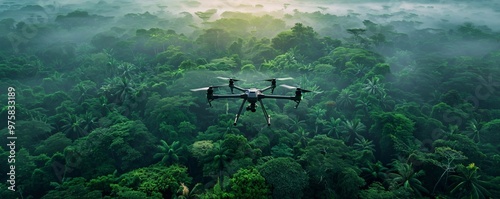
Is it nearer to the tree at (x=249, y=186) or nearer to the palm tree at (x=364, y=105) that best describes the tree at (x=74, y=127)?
the tree at (x=249, y=186)

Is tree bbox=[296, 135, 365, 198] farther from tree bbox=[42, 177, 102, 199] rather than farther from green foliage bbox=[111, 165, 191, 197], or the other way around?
tree bbox=[42, 177, 102, 199]

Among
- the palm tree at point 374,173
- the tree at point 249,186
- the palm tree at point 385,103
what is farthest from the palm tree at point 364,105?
the tree at point 249,186

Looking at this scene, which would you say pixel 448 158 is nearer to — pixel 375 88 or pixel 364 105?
pixel 364 105

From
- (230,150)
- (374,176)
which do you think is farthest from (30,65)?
(374,176)

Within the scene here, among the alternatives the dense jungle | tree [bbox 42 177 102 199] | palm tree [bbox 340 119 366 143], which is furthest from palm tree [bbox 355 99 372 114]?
tree [bbox 42 177 102 199]

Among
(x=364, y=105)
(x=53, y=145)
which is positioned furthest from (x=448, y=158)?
(x=53, y=145)

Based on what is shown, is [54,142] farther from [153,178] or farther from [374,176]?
[374,176]

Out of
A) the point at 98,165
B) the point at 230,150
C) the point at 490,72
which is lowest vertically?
the point at 98,165
